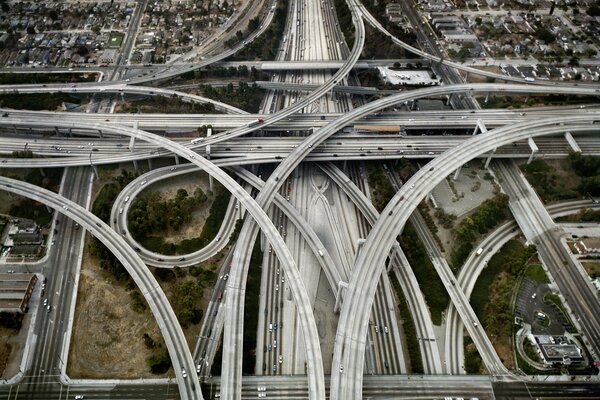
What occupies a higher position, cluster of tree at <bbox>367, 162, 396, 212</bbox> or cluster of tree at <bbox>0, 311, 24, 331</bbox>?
cluster of tree at <bbox>367, 162, 396, 212</bbox>

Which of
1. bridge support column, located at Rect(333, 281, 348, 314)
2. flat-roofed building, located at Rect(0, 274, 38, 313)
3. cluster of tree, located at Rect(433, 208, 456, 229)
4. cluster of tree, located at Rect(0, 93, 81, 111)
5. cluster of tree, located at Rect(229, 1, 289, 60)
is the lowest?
bridge support column, located at Rect(333, 281, 348, 314)

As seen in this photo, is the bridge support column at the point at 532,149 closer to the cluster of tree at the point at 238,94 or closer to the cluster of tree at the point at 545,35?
the cluster of tree at the point at 545,35

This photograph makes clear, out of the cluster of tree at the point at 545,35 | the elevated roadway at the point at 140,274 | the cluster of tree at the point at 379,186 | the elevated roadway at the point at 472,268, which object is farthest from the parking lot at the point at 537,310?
the cluster of tree at the point at 545,35

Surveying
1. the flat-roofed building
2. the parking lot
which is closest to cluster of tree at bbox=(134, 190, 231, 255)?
the flat-roofed building

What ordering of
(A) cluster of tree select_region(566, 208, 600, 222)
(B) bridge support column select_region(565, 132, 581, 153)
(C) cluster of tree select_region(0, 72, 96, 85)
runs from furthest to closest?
1. (C) cluster of tree select_region(0, 72, 96, 85)
2. (B) bridge support column select_region(565, 132, 581, 153)
3. (A) cluster of tree select_region(566, 208, 600, 222)

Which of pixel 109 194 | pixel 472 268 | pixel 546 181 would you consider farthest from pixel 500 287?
pixel 109 194

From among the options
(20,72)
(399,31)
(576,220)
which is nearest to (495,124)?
(576,220)

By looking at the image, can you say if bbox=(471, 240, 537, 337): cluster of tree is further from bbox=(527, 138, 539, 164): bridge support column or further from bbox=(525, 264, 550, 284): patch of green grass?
bbox=(527, 138, 539, 164): bridge support column
